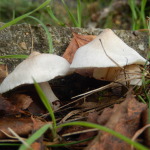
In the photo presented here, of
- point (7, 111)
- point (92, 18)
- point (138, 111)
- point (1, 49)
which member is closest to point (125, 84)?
point (138, 111)

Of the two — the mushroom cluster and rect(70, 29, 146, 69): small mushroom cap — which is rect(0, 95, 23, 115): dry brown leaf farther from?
rect(70, 29, 146, 69): small mushroom cap

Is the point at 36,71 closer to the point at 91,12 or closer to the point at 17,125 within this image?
the point at 17,125

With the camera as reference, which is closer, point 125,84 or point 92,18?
point 125,84

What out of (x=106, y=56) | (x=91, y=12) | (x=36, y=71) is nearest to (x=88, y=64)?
(x=106, y=56)

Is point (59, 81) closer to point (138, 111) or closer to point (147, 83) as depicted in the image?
point (147, 83)

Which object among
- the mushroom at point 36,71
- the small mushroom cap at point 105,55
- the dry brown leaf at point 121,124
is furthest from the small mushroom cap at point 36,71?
the dry brown leaf at point 121,124

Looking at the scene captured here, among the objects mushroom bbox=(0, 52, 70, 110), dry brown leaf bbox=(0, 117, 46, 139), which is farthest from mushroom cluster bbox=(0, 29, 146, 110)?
dry brown leaf bbox=(0, 117, 46, 139)
